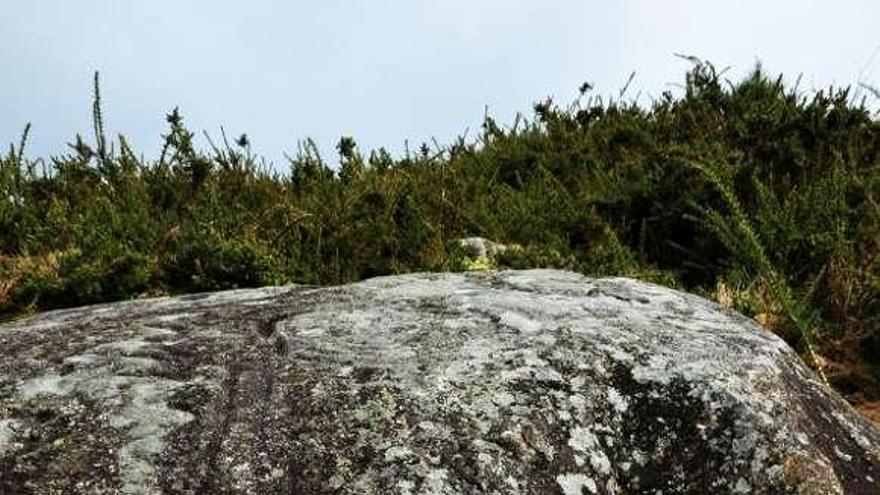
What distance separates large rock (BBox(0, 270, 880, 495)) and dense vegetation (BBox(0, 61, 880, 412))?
217cm

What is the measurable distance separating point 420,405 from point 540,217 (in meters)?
4.26

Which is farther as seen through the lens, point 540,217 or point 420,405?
point 540,217

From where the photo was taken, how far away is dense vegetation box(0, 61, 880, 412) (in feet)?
18.0

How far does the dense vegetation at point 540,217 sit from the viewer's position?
548 centimetres

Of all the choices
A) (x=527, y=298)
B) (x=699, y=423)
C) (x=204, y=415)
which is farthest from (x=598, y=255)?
(x=204, y=415)

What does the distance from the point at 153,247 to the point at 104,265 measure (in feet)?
1.58

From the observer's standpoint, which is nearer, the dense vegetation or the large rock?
the large rock

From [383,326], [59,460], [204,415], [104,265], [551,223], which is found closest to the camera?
[59,460]

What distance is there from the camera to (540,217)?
673cm

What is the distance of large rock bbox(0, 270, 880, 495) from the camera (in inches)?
93.0

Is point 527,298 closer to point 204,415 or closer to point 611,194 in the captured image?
point 204,415

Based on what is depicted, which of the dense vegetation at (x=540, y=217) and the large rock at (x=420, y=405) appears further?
the dense vegetation at (x=540, y=217)

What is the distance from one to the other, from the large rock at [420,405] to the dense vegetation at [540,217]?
2.17 m

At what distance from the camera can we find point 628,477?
8.48 ft
